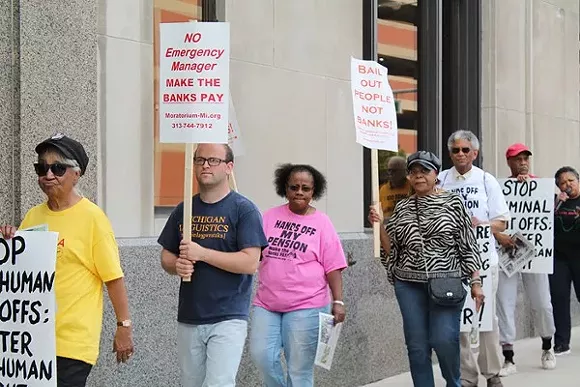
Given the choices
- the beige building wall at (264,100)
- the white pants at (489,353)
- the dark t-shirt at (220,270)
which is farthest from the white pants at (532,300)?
the dark t-shirt at (220,270)

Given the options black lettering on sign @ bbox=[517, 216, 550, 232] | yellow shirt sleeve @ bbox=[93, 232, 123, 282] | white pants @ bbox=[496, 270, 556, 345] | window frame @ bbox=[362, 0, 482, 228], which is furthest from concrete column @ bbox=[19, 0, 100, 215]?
window frame @ bbox=[362, 0, 482, 228]

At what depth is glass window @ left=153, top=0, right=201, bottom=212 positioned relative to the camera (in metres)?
8.07

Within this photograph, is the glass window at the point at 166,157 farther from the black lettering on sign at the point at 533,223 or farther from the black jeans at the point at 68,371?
the black lettering on sign at the point at 533,223

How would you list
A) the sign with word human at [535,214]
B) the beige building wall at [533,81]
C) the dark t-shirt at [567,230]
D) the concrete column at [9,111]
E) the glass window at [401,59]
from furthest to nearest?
1. the beige building wall at [533,81]
2. the dark t-shirt at [567,230]
3. the glass window at [401,59]
4. the sign with word human at [535,214]
5. the concrete column at [9,111]

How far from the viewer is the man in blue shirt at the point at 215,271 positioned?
5.75 metres

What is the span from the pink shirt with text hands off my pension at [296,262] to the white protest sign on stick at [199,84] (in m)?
1.42

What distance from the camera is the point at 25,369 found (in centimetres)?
520

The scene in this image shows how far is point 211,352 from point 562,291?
6381 millimetres

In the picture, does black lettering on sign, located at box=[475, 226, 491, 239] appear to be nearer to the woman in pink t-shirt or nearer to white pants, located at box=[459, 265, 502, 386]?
white pants, located at box=[459, 265, 502, 386]

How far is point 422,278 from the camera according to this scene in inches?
287

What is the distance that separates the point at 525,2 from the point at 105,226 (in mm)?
9017

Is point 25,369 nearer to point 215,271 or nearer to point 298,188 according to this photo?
point 215,271

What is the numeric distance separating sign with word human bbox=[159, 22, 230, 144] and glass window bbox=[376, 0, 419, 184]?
16.4 feet

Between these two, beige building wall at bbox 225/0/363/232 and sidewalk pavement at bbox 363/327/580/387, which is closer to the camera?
beige building wall at bbox 225/0/363/232
